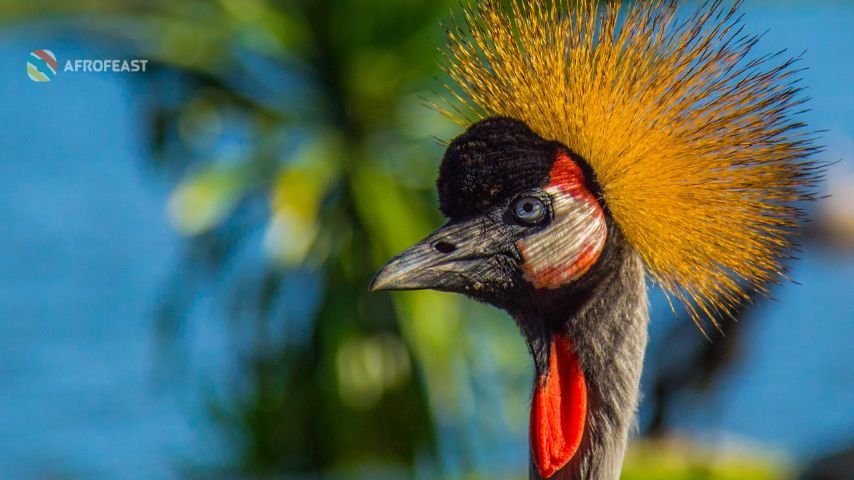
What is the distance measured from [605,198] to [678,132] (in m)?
0.14

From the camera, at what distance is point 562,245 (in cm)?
150

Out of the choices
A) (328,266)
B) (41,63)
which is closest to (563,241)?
(328,266)

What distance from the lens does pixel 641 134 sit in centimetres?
157

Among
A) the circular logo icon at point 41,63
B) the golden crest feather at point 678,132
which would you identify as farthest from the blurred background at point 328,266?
the golden crest feather at point 678,132

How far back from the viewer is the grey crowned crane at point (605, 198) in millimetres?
1502

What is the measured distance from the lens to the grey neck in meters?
1.53

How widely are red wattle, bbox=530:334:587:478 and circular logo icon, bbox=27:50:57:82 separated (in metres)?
3.09

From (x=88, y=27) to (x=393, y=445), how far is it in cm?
166

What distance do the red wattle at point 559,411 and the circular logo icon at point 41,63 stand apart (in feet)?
10.1

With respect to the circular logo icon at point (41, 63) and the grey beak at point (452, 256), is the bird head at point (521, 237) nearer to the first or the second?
the grey beak at point (452, 256)

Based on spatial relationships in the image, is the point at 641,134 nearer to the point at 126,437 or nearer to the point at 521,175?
the point at 521,175

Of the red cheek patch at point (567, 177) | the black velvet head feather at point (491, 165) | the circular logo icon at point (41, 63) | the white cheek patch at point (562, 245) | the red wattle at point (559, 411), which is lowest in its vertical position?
the red wattle at point (559, 411)

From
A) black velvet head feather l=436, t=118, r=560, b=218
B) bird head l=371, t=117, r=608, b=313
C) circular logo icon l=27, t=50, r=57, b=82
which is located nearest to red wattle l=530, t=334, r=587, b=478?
bird head l=371, t=117, r=608, b=313

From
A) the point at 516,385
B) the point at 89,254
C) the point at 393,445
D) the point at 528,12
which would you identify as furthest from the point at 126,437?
the point at 528,12
